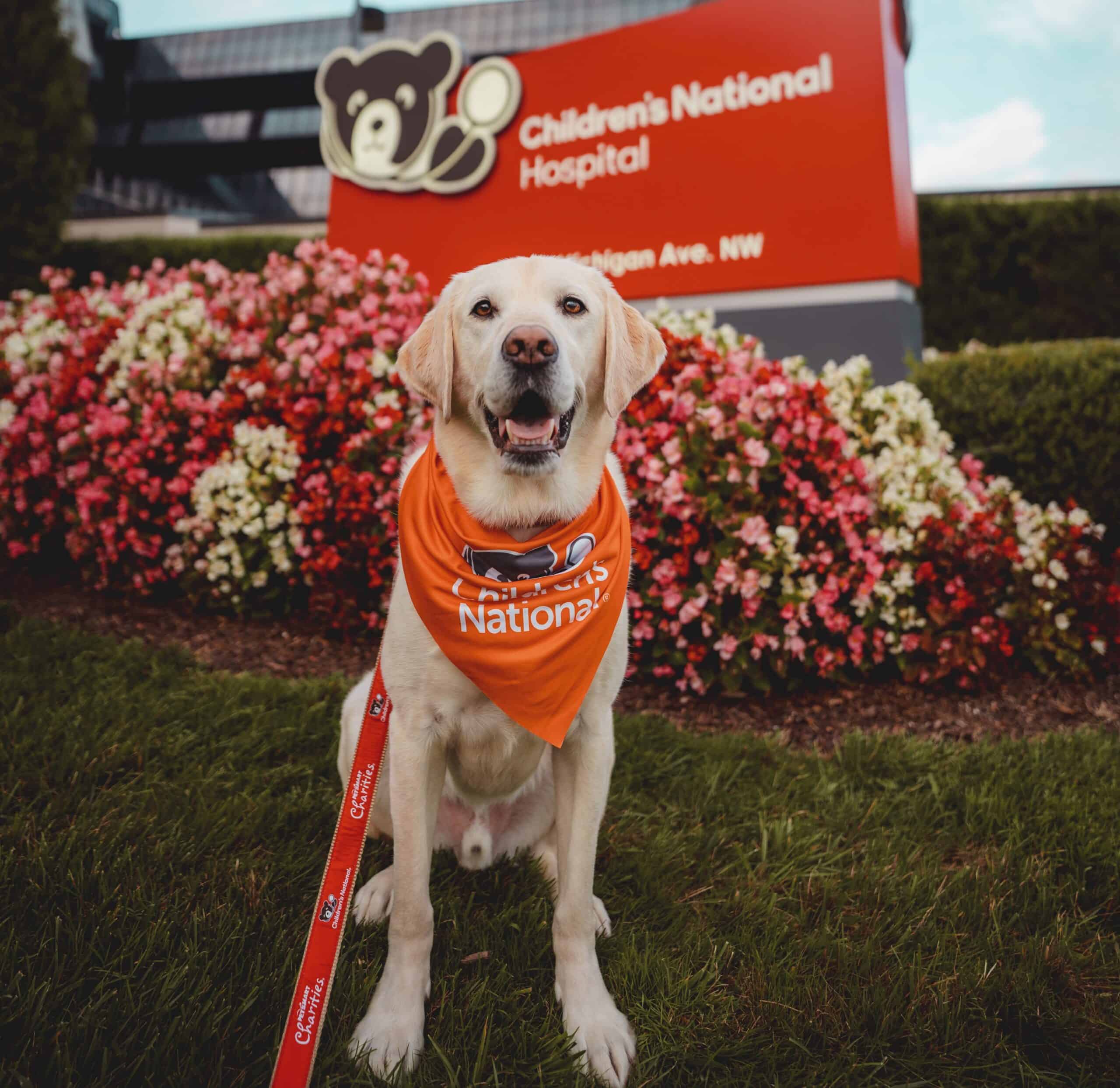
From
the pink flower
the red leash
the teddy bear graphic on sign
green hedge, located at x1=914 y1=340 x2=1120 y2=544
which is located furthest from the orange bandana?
the teddy bear graphic on sign

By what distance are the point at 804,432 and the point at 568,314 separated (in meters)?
1.93

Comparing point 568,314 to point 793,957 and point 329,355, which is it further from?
point 329,355

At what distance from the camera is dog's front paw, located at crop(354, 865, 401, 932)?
1982mm

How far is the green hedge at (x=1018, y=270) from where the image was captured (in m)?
10.5

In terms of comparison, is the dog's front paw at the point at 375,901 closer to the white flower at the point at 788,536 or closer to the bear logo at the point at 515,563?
the bear logo at the point at 515,563

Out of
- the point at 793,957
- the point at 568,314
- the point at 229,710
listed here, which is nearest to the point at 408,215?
the point at 229,710

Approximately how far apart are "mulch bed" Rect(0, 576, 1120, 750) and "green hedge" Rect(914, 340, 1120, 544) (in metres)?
2.11

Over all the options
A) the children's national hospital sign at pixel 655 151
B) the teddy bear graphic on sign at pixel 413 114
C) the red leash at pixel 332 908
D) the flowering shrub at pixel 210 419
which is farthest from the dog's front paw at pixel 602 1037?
the teddy bear graphic on sign at pixel 413 114

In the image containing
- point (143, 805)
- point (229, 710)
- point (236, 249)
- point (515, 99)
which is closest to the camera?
point (143, 805)

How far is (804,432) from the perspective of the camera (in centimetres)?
349

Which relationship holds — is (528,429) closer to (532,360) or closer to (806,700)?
(532,360)

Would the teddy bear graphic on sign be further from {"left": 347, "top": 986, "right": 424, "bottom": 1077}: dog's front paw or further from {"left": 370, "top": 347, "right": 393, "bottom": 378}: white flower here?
{"left": 347, "top": 986, "right": 424, "bottom": 1077}: dog's front paw

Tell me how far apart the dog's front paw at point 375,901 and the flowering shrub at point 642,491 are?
5.60 feet

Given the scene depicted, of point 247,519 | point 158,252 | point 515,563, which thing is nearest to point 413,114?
point 247,519
